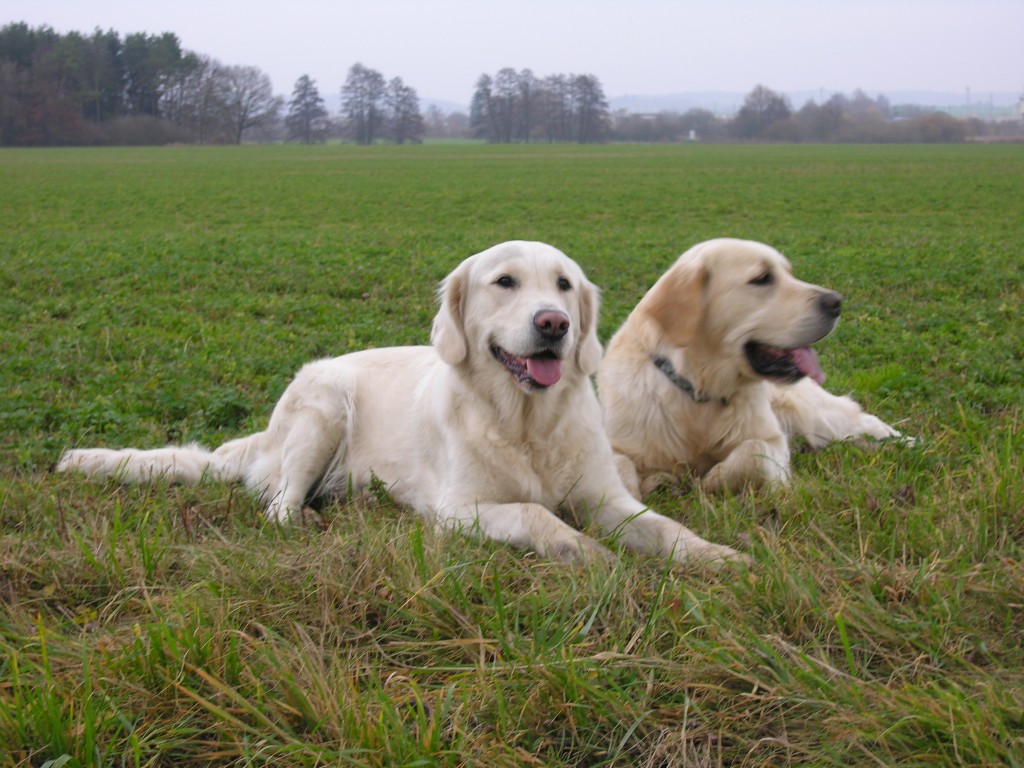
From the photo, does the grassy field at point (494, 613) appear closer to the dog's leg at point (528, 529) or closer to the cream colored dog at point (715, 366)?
the dog's leg at point (528, 529)

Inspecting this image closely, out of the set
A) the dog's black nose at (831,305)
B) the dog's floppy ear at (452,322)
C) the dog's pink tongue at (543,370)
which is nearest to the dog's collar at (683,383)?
the dog's black nose at (831,305)

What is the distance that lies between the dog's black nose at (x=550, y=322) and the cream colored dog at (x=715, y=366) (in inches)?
37.1

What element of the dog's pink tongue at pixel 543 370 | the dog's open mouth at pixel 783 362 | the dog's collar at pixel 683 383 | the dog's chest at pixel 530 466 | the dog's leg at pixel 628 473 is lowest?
the dog's leg at pixel 628 473

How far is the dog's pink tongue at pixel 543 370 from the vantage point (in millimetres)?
3402

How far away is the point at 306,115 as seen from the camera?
11162 centimetres

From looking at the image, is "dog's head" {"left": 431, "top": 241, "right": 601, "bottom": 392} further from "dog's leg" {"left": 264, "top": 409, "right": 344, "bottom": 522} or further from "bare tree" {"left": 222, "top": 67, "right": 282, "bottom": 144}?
"bare tree" {"left": 222, "top": 67, "right": 282, "bottom": 144}

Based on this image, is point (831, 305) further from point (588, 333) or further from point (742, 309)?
point (588, 333)

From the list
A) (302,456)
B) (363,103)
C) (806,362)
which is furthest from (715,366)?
(363,103)

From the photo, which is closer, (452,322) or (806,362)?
(452,322)

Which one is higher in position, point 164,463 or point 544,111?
point 544,111

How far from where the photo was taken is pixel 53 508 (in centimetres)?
336

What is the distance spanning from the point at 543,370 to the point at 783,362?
4.01 feet

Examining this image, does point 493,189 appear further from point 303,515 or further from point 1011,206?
point 303,515

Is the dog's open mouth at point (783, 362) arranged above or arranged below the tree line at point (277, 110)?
below
